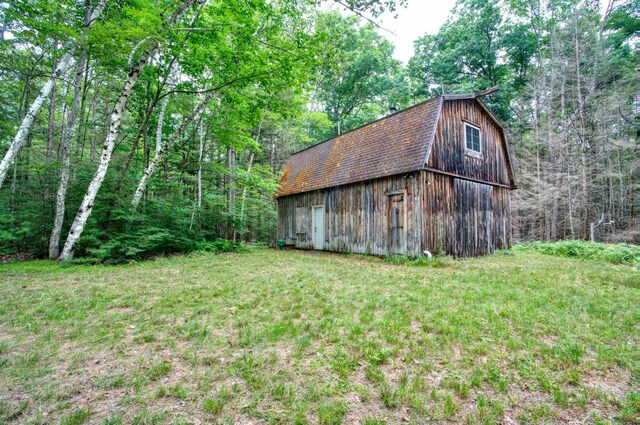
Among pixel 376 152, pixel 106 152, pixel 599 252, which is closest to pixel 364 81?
pixel 376 152

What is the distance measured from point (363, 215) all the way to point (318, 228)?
2.98 meters

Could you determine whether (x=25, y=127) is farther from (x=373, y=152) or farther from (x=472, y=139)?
(x=472, y=139)

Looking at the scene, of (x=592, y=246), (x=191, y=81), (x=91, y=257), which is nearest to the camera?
(x=91, y=257)

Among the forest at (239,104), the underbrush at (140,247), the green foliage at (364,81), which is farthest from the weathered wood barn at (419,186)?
the green foliage at (364,81)

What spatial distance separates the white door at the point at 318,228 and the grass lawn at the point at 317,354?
7.33 m

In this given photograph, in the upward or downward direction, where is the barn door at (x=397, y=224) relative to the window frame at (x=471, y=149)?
downward

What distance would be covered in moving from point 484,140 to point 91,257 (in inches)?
574

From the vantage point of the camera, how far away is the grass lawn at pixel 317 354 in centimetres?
194

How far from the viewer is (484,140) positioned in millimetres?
11148

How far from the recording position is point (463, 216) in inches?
392

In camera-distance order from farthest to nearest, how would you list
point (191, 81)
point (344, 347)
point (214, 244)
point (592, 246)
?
point (214, 244), point (592, 246), point (191, 81), point (344, 347)

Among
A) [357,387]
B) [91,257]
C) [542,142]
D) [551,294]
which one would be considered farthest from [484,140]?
[91,257]

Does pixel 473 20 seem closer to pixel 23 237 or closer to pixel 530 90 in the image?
pixel 530 90

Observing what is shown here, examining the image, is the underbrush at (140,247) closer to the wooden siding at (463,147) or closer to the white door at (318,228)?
the white door at (318,228)
